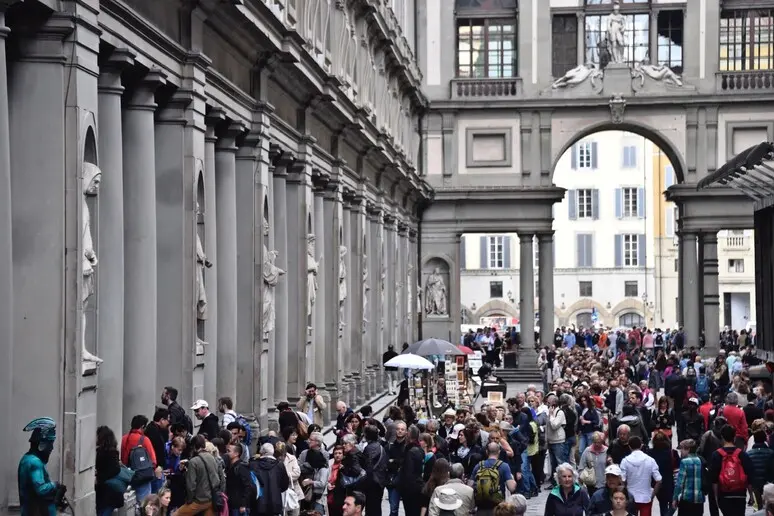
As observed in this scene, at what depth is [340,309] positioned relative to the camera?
3612 centimetres

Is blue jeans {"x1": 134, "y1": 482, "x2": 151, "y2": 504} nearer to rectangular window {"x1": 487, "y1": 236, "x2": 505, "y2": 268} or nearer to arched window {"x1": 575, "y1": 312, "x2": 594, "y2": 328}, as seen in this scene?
rectangular window {"x1": 487, "y1": 236, "x2": 505, "y2": 268}

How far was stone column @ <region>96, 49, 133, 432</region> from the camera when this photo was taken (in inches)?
674

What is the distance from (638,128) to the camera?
58.3m

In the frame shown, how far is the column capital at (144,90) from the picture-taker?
18.8 m

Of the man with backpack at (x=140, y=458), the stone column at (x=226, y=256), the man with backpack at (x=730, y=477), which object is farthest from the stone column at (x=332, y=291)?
the man with backpack at (x=140, y=458)

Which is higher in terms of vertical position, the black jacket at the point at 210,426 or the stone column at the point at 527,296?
the stone column at the point at 527,296

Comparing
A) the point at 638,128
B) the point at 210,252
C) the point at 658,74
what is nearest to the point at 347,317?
the point at 210,252

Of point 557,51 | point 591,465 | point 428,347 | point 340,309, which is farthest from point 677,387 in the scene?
point 557,51

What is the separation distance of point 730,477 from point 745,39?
42412mm

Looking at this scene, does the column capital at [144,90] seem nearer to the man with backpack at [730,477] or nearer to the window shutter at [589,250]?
the man with backpack at [730,477]

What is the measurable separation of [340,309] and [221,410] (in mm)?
15255

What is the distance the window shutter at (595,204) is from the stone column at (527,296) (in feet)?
126

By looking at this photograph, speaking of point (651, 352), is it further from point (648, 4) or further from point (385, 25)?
point (385, 25)

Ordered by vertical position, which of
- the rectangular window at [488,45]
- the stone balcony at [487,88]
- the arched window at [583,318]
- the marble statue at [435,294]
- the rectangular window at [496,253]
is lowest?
the arched window at [583,318]
